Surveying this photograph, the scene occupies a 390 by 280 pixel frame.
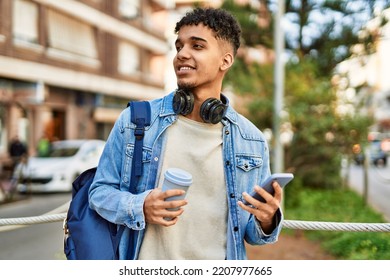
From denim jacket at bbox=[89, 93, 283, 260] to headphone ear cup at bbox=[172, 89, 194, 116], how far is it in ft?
0.10

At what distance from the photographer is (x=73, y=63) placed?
19.0 meters

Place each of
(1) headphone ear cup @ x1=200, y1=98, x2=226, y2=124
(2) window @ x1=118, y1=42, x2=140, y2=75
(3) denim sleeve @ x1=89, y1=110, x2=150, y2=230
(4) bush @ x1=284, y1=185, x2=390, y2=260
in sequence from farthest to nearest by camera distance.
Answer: (2) window @ x1=118, y1=42, x2=140, y2=75
(4) bush @ x1=284, y1=185, x2=390, y2=260
(1) headphone ear cup @ x1=200, y1=98, x2=226, y2=124
(3) denim sleeve @ x1=89, y1=110, x2=150, y2=230

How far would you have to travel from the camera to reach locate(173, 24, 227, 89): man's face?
1564 millimetres

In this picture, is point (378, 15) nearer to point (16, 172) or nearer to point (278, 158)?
point (278, 158)

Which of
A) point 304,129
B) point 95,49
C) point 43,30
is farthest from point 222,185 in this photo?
point 95,49

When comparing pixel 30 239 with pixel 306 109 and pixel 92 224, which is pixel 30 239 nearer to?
pixel 306 109

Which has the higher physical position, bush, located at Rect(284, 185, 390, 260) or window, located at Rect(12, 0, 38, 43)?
window, located at Rect(12, 0, 38, 43)

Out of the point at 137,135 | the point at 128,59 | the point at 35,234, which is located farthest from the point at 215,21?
the point at 128,59

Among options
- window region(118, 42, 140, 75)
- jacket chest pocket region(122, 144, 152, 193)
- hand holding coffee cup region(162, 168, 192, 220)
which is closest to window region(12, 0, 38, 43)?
window region(118, 42, 140, 75)

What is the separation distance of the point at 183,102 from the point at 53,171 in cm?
1018

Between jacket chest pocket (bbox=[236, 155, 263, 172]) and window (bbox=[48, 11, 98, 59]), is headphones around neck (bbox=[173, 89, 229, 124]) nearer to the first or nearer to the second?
jacket chest pocket (bbox=[236, 155, 263, 172])

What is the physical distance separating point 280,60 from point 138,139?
6.15 metres

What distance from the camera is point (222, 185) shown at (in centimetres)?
160

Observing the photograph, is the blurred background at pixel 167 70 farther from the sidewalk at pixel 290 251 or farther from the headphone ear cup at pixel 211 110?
the sidewalk at pixel 290 251
